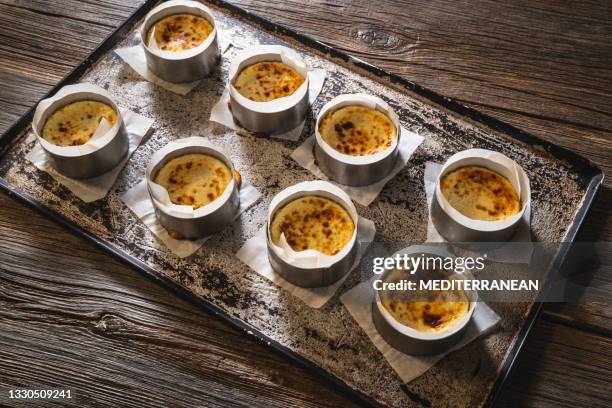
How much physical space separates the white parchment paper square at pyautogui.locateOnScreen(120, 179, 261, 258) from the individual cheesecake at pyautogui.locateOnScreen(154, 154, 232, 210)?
8cm

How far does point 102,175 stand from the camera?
2.38m

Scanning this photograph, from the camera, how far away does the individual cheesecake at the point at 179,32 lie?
2605mm

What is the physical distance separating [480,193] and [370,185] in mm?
358

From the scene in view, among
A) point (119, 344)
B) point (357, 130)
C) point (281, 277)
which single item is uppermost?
point (357, 130)

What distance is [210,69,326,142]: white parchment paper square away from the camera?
246cm

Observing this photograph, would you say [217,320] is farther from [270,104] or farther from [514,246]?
[514,246]

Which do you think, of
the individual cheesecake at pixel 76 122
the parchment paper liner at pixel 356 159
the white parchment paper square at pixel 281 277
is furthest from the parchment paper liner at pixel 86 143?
the parchment paper liner at pixel 356 159

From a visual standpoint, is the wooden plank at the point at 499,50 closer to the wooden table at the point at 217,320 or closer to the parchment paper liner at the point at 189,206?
the wooden table at the point at 217,320

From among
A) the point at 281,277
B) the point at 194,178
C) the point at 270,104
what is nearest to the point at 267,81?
the point at 270,104

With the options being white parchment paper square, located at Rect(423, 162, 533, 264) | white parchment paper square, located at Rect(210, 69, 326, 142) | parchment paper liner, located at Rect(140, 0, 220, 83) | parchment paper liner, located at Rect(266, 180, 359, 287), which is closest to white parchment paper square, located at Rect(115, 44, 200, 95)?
parchment paper liner, located at Rect(140, 0, 220, 83)

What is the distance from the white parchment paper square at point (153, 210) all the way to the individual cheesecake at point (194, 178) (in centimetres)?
8

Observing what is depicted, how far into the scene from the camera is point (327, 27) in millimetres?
2787

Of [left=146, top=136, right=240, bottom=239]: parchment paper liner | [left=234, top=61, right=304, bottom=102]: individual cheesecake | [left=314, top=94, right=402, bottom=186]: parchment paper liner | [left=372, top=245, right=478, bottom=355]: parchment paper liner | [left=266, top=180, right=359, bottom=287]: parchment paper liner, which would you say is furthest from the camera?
[left=234, top=61, right=304, bottom=102]: individual cheesecake

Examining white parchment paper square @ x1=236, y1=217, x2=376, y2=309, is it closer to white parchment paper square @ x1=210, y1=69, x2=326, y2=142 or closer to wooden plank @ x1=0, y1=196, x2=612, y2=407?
wooden plank @ x1=0, y1=196, x2=612, y2=407
